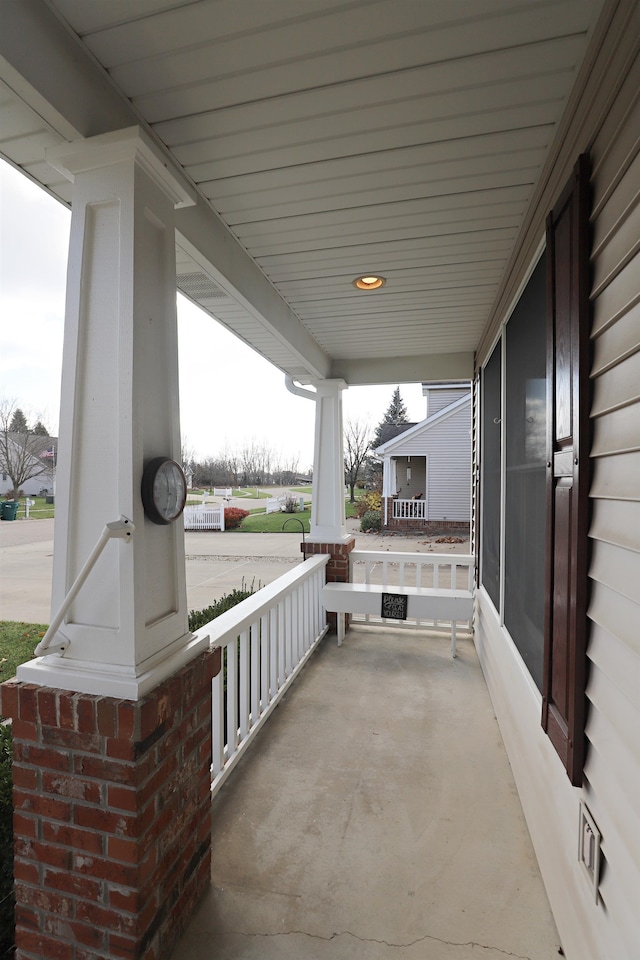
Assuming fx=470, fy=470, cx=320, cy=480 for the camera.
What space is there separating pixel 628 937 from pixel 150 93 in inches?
94.8

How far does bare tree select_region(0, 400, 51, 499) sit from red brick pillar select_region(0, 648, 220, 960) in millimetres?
602

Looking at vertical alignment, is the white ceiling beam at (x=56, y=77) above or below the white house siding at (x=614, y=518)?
above

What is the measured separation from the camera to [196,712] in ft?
5.09

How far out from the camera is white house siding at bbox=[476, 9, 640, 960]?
99 cm

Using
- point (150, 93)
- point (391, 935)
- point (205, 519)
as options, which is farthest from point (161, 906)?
point (205, 519)

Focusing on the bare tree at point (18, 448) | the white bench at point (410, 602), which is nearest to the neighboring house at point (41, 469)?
the bare tree at point (18, 448)

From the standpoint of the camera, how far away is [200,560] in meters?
6.73

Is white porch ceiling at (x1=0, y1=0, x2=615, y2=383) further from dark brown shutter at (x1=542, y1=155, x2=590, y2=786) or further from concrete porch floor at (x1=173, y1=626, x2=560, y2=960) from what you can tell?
concrete porch floor at (x1=173, y1=626, x2=560, y2=960)

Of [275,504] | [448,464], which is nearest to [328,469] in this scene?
[275,504]

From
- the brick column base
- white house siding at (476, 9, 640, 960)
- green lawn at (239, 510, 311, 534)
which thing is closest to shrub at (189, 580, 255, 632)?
the brick column base

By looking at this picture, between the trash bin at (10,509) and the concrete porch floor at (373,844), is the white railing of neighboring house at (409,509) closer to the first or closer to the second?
the concrete porch floor at (373,844)

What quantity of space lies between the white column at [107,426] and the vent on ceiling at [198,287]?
37.8 inches

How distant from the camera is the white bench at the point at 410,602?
384cm

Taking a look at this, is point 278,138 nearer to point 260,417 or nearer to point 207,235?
point 207,235
